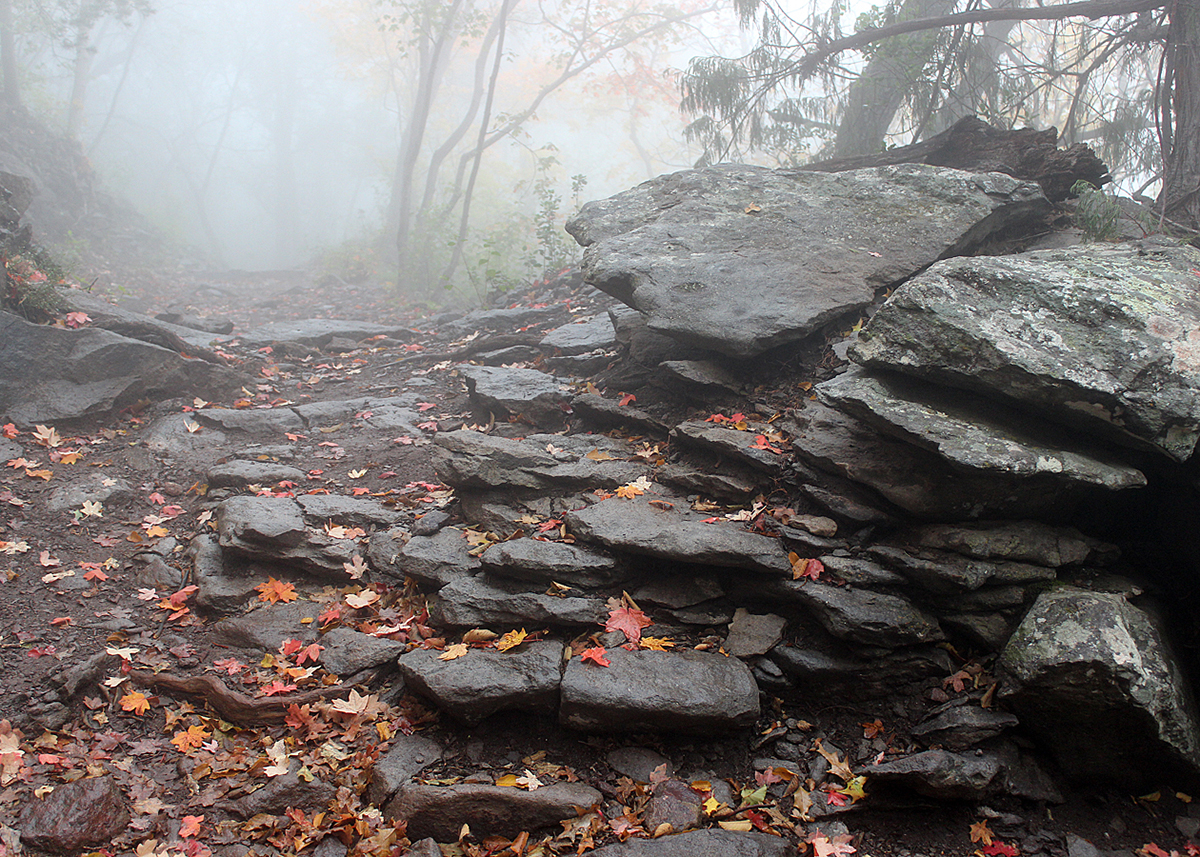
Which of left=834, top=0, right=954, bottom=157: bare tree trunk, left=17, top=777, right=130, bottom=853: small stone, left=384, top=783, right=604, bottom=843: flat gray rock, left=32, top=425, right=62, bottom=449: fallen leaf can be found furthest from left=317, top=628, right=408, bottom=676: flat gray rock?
left=834, top=0, right=954, bottom=157: bare tree trunk

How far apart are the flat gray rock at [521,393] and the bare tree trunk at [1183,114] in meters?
6.17

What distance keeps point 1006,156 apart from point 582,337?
5.13m

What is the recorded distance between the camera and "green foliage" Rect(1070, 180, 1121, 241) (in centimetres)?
567

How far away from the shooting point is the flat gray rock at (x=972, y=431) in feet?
11.3

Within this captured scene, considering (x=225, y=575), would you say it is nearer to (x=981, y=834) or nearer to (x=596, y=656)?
(x=596, y=656)

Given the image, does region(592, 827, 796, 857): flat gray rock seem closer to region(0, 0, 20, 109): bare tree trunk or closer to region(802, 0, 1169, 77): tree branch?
region(802, 0, 1169, 77): tree branch

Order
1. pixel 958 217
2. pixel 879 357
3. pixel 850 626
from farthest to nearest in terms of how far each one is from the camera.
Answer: pixel 958 217 < pixel 879 357 < pixel 850 626

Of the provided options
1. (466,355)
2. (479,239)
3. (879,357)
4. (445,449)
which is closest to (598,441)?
(445,449)

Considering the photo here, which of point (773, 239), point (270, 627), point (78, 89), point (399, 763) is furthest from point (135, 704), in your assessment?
point (78, 89)

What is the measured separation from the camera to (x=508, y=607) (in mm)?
3824

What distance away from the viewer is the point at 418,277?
1811 centimetres

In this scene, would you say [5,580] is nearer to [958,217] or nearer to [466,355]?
[466,355]

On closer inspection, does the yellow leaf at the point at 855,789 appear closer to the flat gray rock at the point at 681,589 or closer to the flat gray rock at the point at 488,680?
the flat gray rock at the point at 681,589

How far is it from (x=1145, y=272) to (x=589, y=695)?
4345 millimetres
